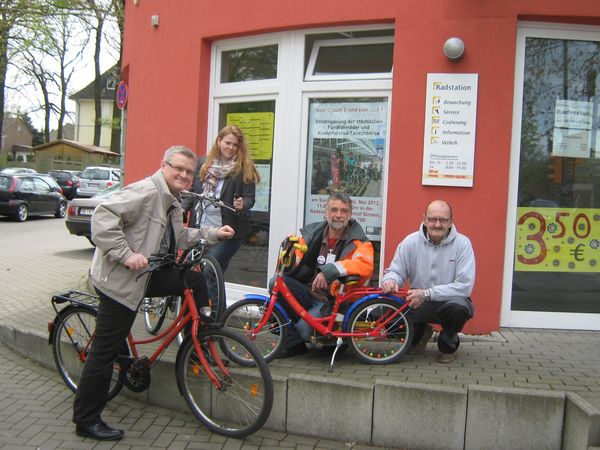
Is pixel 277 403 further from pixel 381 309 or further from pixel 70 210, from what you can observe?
pixel 70 210

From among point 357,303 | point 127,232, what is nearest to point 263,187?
point 357,303

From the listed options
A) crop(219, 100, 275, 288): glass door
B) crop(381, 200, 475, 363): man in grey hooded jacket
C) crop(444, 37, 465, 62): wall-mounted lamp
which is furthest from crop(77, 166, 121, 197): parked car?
crop(381, 200, 475, 363): man in grey hooded jacket

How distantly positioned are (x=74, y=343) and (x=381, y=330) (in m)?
2.27

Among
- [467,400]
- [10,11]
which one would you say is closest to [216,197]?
[467,400]

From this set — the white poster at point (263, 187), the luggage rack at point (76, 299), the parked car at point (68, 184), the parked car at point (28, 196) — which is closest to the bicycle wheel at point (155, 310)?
the luggage rack at point (76, 299)

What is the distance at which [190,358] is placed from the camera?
157 inches

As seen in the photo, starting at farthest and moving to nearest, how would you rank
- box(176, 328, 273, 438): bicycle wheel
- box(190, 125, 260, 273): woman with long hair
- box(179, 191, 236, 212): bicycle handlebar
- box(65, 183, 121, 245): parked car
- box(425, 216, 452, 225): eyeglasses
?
box(65, 183, 121, 245): parked car
box(190, 125, 260, 273): woman with long hair
box(425, 216, 452, 225): eyeglasses
box(179, 191, 236, 212): bicycle handlebar
box(176, 328, 273, 438): bicycle wheel

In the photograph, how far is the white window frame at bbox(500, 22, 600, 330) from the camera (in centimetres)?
544

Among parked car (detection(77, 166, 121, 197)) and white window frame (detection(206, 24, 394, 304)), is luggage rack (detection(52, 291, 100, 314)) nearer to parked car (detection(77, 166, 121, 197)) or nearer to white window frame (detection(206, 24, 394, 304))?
white window frame (detection(206, 24, 394, 304))

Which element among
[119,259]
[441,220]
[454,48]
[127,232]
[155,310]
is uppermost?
[454,48]

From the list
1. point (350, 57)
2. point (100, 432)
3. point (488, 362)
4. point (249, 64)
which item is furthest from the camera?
point (249, 64)

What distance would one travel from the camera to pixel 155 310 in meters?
5.32

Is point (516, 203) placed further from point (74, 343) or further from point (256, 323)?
point (74, 343)

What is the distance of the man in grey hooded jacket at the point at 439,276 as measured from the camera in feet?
14.6
